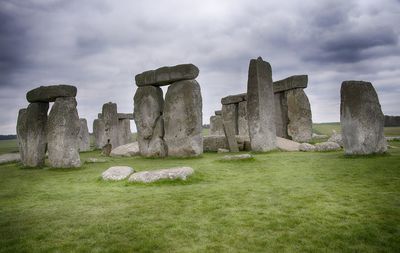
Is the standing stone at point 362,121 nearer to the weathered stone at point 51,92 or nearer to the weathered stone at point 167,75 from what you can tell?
the weathered stone at point 167,75

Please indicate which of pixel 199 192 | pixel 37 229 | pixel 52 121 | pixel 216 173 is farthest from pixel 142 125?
pixel 37 229

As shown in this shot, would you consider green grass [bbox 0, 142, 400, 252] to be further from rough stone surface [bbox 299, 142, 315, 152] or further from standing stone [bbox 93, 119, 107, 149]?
standing stone [bbox 93, 119, 107, 149]

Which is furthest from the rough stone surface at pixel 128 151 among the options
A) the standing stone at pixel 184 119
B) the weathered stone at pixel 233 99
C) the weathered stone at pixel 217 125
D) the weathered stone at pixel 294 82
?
the weathered stone at pixel 217 125

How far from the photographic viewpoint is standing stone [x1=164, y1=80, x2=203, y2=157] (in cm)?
1365

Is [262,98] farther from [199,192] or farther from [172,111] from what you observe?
[199,192]

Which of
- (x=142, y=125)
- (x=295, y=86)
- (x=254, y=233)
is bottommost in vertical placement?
(x=254, y=233)

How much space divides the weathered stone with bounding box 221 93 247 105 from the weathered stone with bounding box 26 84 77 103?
13951 mm

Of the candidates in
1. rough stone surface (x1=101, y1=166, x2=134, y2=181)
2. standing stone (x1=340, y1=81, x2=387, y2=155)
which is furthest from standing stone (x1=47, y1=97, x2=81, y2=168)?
standing stone (x1=340, y1=81, x2=387, y2=155)

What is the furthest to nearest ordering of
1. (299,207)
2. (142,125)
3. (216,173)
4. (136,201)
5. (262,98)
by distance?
(142,125) < (262,98) < (216,173) < (136,201) < (299,207)

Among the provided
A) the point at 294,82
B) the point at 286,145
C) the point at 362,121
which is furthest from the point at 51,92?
the point at 294,82

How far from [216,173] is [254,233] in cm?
478

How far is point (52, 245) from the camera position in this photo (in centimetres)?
385

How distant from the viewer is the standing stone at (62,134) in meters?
11.3

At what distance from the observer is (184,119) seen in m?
13.8
